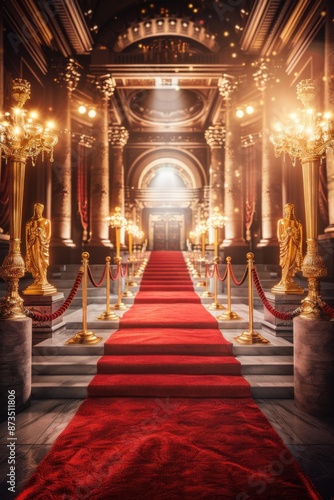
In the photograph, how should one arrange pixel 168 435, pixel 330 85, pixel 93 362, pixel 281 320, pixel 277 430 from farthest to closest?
pixel 330 85, pixel 281 320, pixel 93 362, pixel 277 430, pixel 168 435

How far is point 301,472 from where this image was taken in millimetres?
2725

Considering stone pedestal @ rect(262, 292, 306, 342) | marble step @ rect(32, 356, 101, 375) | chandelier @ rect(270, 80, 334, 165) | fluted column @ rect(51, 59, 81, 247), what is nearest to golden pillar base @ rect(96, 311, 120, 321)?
marble step @ rect(32, 356, 101, 375)

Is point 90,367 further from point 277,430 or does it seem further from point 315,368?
point 315,368

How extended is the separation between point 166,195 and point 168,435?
2058 cm

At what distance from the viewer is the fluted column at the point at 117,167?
18.7 m

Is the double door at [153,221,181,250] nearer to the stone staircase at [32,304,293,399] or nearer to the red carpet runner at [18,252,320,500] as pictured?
the red carpet runner at [18,252,320,500]

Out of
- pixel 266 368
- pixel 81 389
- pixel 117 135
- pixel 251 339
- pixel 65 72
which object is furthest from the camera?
pixel 117 135

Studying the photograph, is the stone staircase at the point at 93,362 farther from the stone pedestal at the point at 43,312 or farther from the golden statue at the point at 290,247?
the golden statue at the point at 290,247

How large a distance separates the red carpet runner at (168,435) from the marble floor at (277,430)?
12cm

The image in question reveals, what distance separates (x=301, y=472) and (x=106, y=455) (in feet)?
5.65

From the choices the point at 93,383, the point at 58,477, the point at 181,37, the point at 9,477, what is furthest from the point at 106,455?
the point at 181,37

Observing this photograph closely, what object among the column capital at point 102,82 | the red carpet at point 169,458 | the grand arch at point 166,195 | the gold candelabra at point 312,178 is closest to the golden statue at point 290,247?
the gold candelabra at point 312,178

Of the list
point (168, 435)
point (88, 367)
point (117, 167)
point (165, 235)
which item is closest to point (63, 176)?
point (117, 167)

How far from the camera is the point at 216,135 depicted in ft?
61.2
